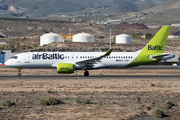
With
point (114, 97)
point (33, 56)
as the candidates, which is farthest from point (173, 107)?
point (33, 56)

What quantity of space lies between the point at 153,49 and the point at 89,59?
1114cm

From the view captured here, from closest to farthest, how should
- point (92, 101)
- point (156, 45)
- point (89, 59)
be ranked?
point (92, 101) < point (89, 59) < point (156, 45)

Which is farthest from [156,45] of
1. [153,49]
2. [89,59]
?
[89,59]

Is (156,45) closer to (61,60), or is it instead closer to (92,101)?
(61,60)

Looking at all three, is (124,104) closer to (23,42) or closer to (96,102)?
(96,102)

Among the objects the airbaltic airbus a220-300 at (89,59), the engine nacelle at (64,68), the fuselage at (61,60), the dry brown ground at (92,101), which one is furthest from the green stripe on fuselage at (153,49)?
the dry brown ground at (92,101)

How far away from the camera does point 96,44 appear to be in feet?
375

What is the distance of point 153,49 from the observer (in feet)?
A: 149

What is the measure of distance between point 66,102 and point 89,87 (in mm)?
9046

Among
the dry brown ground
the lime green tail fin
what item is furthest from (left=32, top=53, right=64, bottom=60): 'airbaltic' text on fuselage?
the lime green tail fin

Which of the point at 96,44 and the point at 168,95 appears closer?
the point at 168,95

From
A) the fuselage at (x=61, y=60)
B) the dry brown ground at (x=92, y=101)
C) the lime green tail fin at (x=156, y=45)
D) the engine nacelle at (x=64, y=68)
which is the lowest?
the dry brown ground at (x=92, y=101)

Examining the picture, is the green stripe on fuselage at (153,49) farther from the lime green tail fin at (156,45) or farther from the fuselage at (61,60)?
the fuselage at (61,60)

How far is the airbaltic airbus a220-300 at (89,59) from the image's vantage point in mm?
43375
